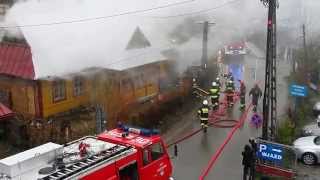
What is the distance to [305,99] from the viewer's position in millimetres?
20984

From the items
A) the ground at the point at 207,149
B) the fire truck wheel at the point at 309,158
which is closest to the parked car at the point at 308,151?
the fire truck wheel at the point at 309,158

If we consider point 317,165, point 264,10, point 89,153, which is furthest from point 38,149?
point 264,10

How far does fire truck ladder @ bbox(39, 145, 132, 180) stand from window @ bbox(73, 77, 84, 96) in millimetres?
7929

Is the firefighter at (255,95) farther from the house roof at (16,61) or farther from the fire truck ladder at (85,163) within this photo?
the fire truck ladder at (85,163)

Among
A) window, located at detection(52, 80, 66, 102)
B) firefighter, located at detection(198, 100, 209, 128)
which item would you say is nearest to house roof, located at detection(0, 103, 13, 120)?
window, located at detection(52, 80, 66, 102)

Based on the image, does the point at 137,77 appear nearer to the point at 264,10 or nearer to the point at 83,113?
the point at 83,113

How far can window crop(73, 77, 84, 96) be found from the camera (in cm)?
1789

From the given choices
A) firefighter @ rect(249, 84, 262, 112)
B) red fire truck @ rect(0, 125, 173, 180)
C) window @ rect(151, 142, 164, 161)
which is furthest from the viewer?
firefighter @ rect(249, 84, 262, 112)

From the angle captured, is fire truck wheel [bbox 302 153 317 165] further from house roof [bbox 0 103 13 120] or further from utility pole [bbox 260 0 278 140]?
house roof [bbox 0 103 13 120]

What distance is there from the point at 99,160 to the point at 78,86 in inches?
348

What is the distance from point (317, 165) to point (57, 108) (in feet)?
30.2

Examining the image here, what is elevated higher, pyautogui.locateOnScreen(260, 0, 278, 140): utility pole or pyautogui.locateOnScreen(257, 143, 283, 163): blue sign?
pyautogui.locateOnScreen(260, 0, 278, 140): utility pole

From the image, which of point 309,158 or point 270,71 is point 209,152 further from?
point 270,71

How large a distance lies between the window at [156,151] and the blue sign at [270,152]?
10.9 ft
